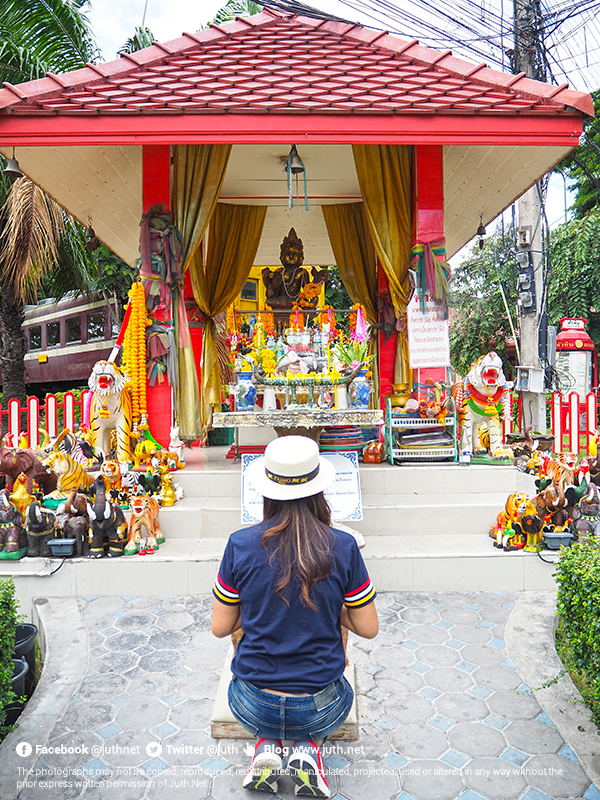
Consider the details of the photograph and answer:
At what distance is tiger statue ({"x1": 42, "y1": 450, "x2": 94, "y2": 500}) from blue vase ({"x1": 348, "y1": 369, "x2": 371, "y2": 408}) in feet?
8.90

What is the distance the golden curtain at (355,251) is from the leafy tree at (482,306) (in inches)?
230

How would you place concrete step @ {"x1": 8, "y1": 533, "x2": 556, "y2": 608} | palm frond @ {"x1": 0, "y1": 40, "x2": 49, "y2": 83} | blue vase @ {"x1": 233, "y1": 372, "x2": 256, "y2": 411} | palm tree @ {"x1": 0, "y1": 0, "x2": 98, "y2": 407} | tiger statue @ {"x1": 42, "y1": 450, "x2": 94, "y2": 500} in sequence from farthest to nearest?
palm tree @ {"x1": 0, "y1": 0, "x2": 98, "y2": 407}, palm frond @ {"x1": 0, "y1": 40, "x2": 49, "y2": 83}, blue vase @ {"x1": 233, "y1": 372, "x2": 256, "y2": 411}, tiger statue @ {"x1": 42, "y1": 450, "x2": 94, "y2": 500}, concrete step @ {"x1": 8, "y1": 533, "x2": 556, "y2": 608}

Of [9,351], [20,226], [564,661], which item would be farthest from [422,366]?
[9,351]

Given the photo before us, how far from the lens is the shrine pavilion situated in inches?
205

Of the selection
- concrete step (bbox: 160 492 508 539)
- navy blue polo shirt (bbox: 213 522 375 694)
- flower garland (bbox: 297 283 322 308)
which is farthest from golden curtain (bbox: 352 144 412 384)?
navy blue polo shirt (bbox: 213 522 375 694)

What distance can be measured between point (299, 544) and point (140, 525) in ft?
10.4

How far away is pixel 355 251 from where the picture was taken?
907cm

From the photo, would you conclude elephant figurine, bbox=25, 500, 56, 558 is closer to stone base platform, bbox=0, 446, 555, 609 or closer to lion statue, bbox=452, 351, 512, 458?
stone base platform, bbox=0, 446, 555, 609

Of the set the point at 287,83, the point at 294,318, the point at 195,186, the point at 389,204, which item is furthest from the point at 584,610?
the point at 294,318

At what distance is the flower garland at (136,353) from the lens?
588 centimetres

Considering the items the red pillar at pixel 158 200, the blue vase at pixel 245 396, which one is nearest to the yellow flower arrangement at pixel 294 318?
the red pillar at pixel 158 200

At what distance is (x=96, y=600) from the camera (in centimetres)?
437

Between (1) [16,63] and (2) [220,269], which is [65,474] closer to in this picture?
(2) [220,269]

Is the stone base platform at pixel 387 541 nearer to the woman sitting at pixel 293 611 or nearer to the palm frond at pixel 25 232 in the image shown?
the woman sitting at pixel 293 611
